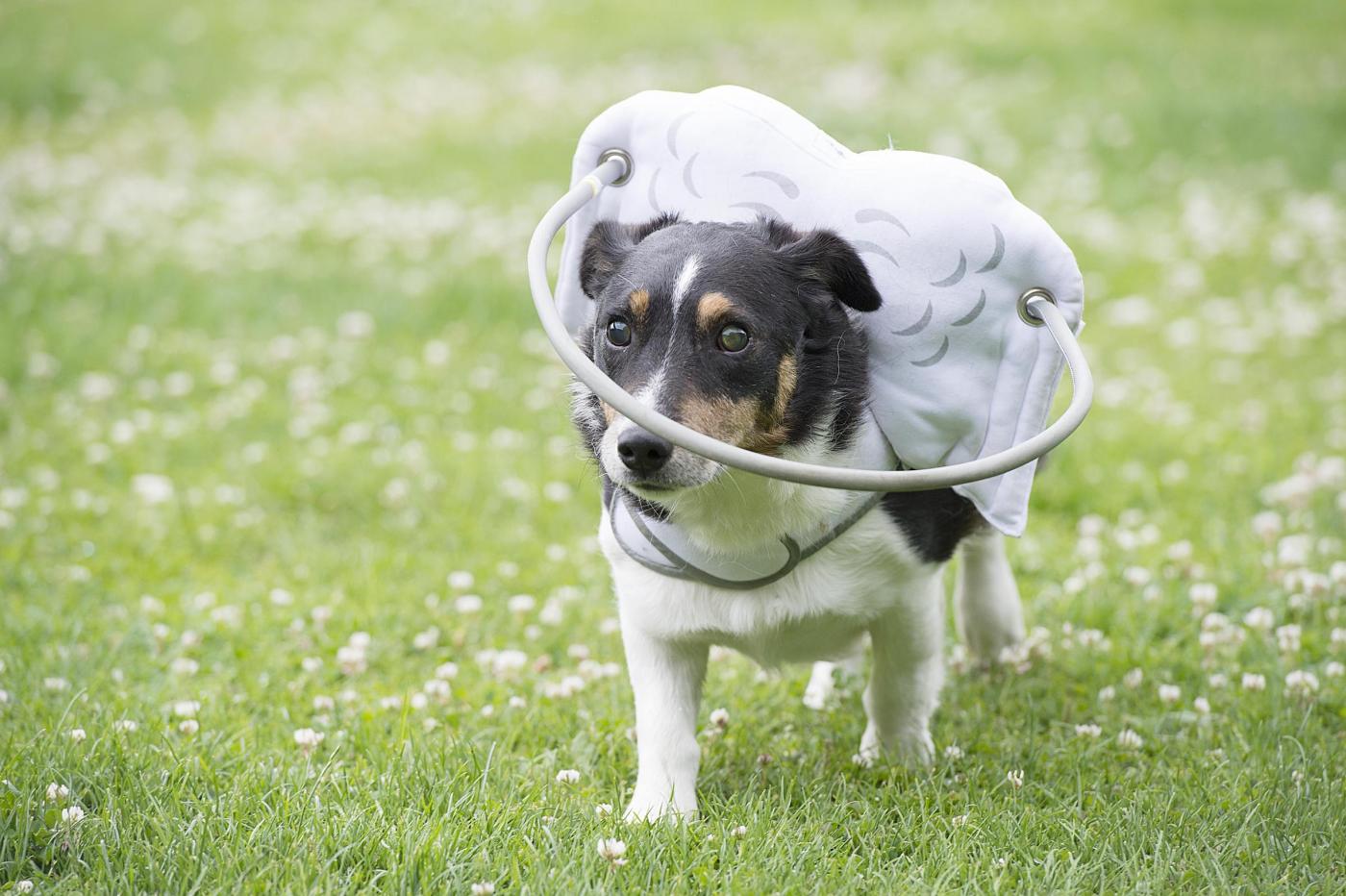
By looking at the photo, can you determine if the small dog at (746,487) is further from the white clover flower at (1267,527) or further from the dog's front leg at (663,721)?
the white clover flower at (1267,527)

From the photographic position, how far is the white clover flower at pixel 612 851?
295cm

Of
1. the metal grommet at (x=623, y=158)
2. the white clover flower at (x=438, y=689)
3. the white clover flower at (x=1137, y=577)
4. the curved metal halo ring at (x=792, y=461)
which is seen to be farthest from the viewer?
the white clover flower at (x=1137, y=577)

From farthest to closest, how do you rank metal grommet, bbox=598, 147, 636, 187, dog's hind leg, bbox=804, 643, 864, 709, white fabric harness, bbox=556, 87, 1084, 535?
dog's hind leg, bbox=804, 643, 864, 709 → metal grommet, bbox=598, 147, 636, 187 → white fabric harness, bbox=556, 87, 1084, 535

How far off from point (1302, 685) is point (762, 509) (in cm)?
185

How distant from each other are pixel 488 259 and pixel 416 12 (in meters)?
9.12

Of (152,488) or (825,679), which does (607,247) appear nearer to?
(825,679)

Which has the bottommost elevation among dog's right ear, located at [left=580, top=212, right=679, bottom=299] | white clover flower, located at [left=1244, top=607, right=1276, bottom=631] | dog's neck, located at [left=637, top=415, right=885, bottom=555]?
white clover flower, located at [left=1244, top=607, right=1276, bottom=631]

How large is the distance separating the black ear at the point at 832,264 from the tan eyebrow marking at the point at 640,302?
36 centimetres

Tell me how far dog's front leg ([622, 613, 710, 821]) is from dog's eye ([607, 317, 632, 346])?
801mm

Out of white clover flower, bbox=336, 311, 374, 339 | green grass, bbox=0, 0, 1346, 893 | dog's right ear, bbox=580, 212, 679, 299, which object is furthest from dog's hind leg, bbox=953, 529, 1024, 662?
white clover flower, bbox=336, 311, 374, 339

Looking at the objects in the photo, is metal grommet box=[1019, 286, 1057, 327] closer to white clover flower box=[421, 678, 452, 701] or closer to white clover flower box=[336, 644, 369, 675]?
white clover flower box=[421, 678, 452, 701]

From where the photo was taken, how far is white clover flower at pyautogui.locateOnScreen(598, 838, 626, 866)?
2.95 metres

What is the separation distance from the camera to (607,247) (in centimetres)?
333

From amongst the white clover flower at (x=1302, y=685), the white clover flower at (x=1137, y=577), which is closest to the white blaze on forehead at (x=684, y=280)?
the white clover flower at (x=1302, y=685)
